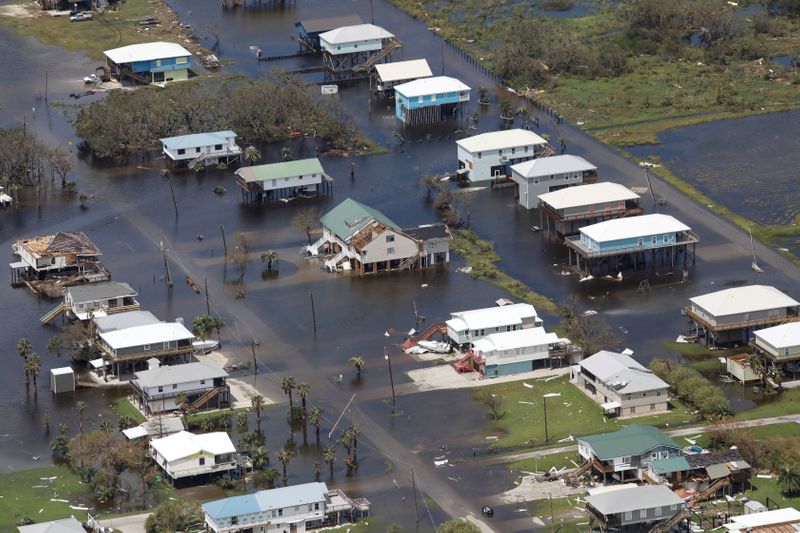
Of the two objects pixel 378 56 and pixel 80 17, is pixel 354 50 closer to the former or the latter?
pixel 378 56

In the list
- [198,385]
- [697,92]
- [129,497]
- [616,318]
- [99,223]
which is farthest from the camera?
[697,92]

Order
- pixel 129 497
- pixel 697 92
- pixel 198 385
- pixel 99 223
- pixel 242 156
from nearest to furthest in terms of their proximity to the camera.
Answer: pixel 129 497 → pixel 198 385 → pixel 99 223 → pixel 242 156 → pixel 697 92

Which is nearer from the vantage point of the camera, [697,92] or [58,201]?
[58,201]

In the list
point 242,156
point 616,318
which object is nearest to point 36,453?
point 616,318

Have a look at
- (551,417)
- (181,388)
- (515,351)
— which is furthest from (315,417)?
(515,351)

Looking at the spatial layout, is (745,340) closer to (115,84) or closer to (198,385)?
(198,385)

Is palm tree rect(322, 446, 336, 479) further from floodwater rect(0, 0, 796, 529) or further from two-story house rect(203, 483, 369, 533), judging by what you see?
two-story house rect(203, 483, 369, 533)
